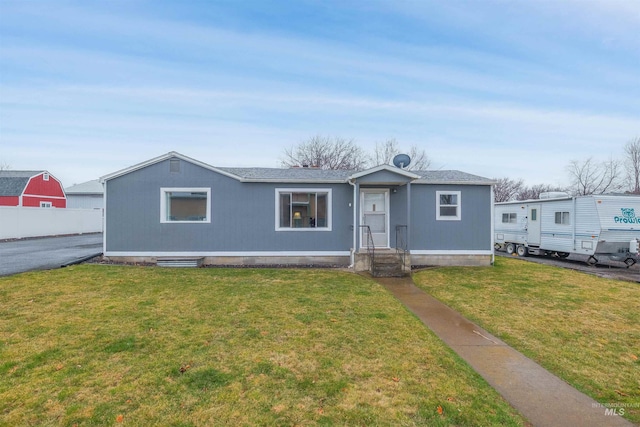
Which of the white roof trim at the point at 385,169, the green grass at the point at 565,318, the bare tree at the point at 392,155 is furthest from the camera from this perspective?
the bare tree at the point at 392,155

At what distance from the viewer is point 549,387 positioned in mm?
3221

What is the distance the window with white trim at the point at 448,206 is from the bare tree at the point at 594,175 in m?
28.4

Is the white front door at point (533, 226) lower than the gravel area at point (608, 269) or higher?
higher

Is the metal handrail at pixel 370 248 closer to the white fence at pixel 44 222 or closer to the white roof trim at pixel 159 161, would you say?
the white roof trim at pixel 159 161

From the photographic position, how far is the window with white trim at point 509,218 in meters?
15.7

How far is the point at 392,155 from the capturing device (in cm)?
3256

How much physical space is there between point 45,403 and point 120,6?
13.1 meters

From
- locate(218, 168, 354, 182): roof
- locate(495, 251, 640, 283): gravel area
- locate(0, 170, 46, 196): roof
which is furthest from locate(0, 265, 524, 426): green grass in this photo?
locate(0, 170, 46, 196): roof

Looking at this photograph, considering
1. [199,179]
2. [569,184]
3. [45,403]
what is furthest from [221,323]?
[569,184]

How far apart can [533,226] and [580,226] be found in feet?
8.12

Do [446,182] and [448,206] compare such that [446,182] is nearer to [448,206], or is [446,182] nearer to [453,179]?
[453,179]

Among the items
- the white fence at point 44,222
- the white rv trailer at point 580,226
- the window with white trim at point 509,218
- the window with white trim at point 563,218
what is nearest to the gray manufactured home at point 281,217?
the white rv trailer at point 580,226

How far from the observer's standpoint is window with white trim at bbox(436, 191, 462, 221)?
10859 mm

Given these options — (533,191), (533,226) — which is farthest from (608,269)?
(533,191)
